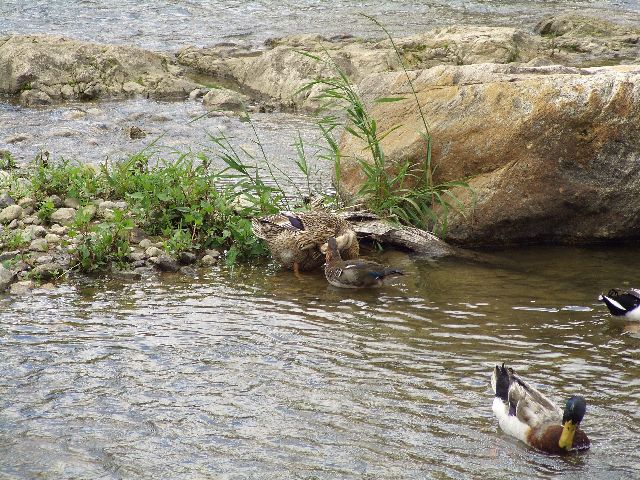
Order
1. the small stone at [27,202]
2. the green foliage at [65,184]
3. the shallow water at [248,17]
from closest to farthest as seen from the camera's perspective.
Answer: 1. the small stone at [27,202]
2. the green foliage at [65,184]
3. the shallow water at [248,17]

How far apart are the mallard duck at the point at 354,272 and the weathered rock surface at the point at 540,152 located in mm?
1217

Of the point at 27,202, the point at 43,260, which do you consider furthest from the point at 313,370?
the point at 27,202

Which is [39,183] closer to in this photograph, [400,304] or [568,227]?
[400,304]

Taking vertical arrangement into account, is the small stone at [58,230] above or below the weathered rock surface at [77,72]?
below

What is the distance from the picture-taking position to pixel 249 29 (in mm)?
21359

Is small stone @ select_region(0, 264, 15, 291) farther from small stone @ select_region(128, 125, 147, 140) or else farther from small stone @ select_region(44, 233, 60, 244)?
small stone @ select_region(128, 125, 147, 140)

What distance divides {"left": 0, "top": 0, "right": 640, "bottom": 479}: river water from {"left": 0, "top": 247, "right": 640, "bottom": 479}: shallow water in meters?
0.02

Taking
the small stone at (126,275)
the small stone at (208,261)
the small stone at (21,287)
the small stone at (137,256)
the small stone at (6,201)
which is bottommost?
the small stone at (21,287)

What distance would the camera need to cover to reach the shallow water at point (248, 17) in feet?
67.5

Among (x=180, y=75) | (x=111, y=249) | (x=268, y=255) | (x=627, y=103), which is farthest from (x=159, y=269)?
(x=180, y=75)

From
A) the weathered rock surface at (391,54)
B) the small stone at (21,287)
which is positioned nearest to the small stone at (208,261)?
the small stone at (21,287)

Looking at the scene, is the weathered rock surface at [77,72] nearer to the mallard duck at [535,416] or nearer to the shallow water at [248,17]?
the shallow water at [248,17]

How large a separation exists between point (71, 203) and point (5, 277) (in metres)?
1.80

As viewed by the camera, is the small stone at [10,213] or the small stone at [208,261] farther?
the small stone at [10,213]
